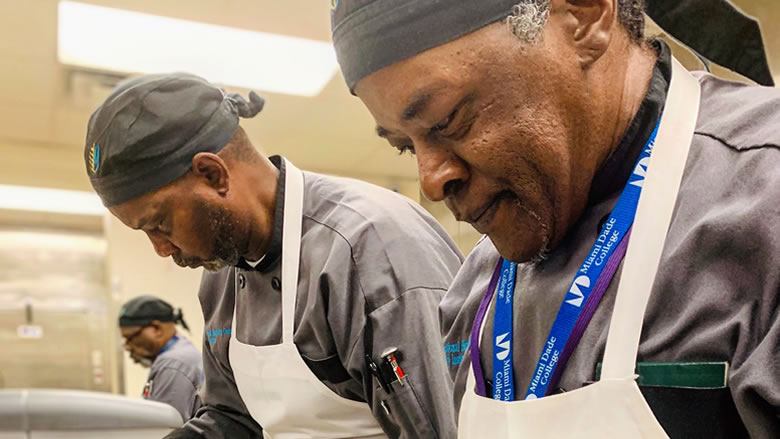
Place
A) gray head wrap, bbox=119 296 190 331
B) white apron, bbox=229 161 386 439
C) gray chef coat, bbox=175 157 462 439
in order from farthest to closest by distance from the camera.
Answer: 1. gray head wrap, bbox=119 296 190 331
2. white apron, bbox=229 161 386 439
3. gray chef coat, bbox=175 157 462 439

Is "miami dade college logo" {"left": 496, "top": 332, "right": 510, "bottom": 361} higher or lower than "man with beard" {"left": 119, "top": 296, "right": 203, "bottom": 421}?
higher

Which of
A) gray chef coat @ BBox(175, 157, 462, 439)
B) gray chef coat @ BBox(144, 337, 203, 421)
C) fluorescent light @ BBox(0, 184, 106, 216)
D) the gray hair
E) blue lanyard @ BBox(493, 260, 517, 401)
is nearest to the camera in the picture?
the gray hair

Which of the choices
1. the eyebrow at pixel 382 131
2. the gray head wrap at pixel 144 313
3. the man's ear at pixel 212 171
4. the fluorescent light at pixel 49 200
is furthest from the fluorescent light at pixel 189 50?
the eyebrow at pixel 382 131

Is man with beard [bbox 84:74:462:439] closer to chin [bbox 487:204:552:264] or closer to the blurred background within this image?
the blurred background

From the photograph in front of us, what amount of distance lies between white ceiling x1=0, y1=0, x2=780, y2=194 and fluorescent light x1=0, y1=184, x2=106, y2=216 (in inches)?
9.0

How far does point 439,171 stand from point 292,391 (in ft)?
2.43

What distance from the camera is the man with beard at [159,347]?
3463mm

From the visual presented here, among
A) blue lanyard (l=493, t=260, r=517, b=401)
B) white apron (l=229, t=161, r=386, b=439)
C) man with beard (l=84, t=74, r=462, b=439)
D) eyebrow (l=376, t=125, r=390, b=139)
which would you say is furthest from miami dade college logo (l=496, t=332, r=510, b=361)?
white apron (l=229, t=161, r=386, b=439)

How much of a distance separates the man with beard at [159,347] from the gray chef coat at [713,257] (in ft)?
9.87

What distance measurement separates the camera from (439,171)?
720 millimetres

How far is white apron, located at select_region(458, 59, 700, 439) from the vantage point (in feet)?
2.02

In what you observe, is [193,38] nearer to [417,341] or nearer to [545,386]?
[417,341]

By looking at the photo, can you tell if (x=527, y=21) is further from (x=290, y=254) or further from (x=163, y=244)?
(x=163, y=244)

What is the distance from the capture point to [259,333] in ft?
4.65
